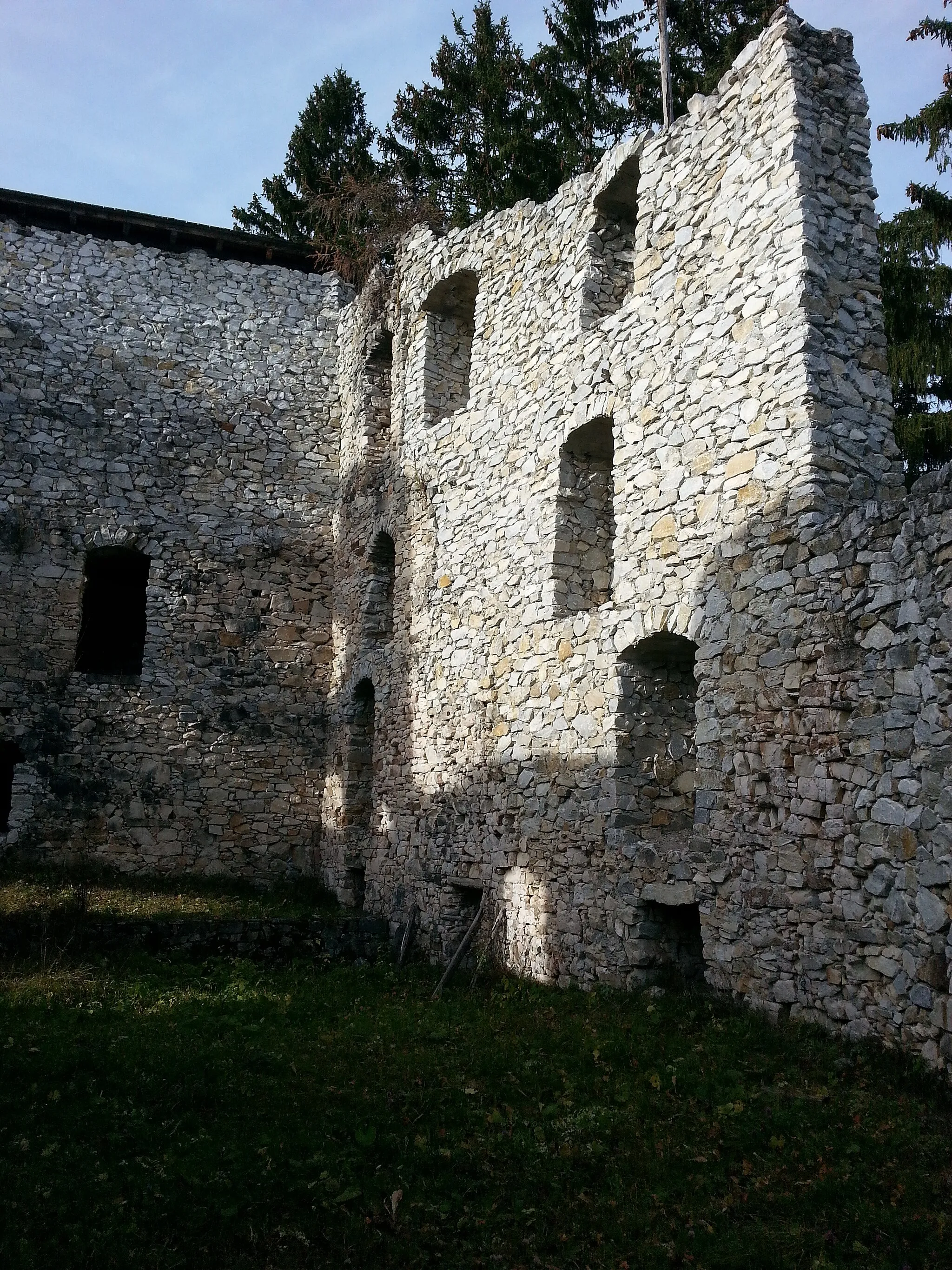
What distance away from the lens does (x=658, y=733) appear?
27.8 feet

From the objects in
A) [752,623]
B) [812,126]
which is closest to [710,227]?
[812,126]

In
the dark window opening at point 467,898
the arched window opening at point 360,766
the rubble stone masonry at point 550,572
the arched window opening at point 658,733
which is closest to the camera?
the rubble stone masonry at point 550,572

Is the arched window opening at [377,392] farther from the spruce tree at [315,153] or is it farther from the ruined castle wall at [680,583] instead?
the spruce tree at [315,153]

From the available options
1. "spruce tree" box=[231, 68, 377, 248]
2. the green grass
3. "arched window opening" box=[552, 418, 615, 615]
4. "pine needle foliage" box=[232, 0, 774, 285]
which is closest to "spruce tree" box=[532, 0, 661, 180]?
"pine needle foliage" box=[232, 0, 774, 285]

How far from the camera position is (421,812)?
1129 cm

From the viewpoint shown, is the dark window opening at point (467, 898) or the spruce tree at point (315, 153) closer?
the dark window opening at point (467, 898)

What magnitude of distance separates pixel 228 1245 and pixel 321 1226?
43 centimetres

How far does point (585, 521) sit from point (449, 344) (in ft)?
14.6

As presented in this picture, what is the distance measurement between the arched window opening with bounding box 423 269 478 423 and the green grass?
26.2 feet

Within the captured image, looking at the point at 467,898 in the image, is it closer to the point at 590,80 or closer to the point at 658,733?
the point at 658,733

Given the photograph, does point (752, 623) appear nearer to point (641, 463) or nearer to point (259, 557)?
point (641, 463)

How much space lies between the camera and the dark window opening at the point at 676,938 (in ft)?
25.8

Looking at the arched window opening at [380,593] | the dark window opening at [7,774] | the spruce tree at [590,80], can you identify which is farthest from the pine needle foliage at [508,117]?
the dark window opening at [7,774]

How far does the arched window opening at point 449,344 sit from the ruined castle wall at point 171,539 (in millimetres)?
2838
